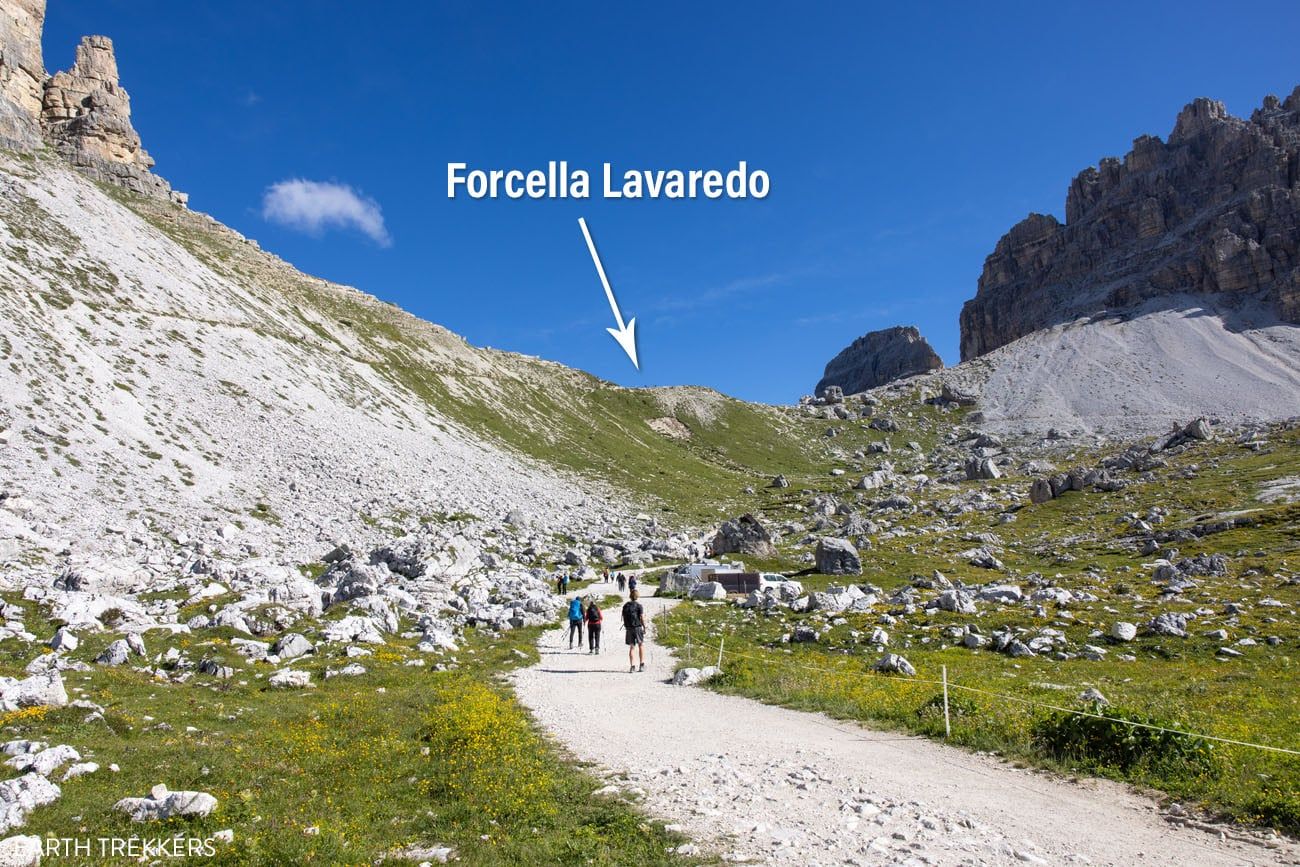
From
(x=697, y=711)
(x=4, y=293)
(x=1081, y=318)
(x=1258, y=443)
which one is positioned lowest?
(x=697, y=711)

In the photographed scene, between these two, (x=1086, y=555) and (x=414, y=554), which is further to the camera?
(x=1086, y=555)

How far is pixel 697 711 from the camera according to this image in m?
17.8

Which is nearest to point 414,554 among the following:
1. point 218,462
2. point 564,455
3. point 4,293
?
point 218,462

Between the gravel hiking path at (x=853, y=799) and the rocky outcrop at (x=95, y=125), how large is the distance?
422 feet

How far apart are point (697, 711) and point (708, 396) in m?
166

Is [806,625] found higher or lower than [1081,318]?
lower

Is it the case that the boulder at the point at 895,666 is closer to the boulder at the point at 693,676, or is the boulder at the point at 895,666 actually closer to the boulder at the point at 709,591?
the boulder at the point at 693,676

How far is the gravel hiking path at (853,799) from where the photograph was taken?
9047 mm

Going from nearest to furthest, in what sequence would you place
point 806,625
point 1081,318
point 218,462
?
point 806,625
point 218,462
point 1081,318

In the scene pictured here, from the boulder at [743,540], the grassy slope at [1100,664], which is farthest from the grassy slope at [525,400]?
the grassy slope at [1100,664]

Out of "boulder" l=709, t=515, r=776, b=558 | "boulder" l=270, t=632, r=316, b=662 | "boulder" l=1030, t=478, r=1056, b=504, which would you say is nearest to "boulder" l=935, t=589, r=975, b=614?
"boulder" l=709, t=515, r=776, b=558

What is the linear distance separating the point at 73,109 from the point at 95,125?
1006cm

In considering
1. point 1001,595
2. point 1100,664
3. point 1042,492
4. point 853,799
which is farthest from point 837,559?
point 1042,492

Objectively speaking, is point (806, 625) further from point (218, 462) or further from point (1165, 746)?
point (218, 462)
